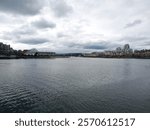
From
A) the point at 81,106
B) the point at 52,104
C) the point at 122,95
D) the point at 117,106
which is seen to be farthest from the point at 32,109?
the point at 122,95

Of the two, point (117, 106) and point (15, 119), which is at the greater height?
point (15, 119)

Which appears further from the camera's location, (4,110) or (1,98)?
(1,98)

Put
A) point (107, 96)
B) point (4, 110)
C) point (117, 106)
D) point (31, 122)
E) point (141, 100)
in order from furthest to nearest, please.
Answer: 1. point (107, 96)
2. point (141, 100)
3. point (117, 106)
4. point (4, 110)
5. point (31, 122)

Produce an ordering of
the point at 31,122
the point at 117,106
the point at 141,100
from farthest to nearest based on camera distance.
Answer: the point at 141,100 < the point at 117,106 < the point at 31,122

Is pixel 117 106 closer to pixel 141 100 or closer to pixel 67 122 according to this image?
pixel 141 100

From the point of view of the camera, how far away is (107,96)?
22.0 meters

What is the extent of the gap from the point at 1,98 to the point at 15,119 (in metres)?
11.4

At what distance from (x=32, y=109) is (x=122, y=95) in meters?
12.9

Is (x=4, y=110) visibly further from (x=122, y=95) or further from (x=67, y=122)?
(x=122, y=95)

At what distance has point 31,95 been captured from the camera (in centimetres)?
2255

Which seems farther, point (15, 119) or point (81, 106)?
point (81, 106)

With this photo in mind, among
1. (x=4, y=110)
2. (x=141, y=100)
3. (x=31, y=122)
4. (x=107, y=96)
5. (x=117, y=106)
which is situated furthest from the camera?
(x=107, y=96)

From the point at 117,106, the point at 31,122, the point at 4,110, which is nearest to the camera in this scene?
the point at 31,122

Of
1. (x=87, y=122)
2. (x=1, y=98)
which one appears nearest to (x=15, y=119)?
(x=87, y=122)
